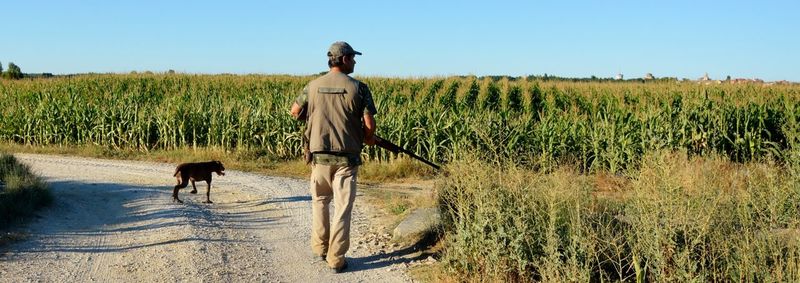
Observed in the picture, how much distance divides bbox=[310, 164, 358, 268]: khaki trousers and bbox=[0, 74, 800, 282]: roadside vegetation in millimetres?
968

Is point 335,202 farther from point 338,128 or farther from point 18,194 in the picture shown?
point 18,194

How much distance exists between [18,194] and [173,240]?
2787mm

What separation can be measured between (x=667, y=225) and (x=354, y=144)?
9.22ft

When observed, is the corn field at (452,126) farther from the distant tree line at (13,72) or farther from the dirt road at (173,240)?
the distant tree line at (13,72)

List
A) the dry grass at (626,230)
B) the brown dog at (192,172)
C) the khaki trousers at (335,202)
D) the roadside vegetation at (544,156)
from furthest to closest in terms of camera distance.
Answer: the brown dog at (192,172)
the khaki trousers at (335,202)
the roadside vegetation at (544,156)
the dry grass at (626,230)

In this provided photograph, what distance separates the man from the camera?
277 inches

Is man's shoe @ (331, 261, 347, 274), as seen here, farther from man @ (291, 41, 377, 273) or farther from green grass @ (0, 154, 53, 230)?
green grass @ (0, 154, 53, 230)

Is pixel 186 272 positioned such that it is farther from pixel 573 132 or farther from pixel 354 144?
pixel 573 132

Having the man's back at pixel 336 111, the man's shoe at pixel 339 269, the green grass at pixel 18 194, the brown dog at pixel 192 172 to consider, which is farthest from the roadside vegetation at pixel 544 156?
the green grass at pixel 18 194

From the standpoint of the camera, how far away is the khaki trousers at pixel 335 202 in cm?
726

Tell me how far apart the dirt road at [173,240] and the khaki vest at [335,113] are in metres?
1.29

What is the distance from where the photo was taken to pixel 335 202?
736cm

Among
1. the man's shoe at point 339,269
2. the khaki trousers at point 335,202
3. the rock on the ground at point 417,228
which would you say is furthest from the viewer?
the rock on the ground at point 417,228

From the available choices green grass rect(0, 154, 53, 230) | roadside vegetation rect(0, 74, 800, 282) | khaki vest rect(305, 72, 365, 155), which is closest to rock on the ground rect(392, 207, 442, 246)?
roadside vegetation rect(0, 74, 800, 282)
